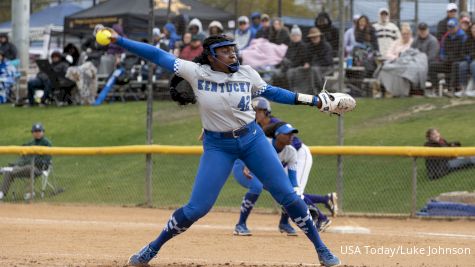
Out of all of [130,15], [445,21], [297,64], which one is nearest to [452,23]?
[445,21]

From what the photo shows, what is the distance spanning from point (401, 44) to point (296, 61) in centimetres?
194

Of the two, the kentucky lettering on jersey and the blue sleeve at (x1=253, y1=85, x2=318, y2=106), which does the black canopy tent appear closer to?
the blue sleeve at (x1=253, y1=85, x2=318, y2=106)

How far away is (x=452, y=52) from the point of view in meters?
16.4

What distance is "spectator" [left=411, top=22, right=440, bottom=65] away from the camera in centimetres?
1662

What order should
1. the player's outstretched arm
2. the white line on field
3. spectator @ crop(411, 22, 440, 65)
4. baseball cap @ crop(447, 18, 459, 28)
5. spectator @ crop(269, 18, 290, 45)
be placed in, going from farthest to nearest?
spectator @ crop(269, 18, 290, 45) → spectator @ crop(411, 22, 440, 65) → baseball cap @ crop(447, 18, 459, 28) → the white line on field → the player's outstretched arm

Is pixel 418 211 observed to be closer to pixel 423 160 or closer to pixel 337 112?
pixel 423 160

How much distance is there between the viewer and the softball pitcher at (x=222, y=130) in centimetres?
787

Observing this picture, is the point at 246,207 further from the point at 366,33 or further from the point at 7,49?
the point at 7,49

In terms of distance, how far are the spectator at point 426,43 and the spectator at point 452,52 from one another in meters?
0.10

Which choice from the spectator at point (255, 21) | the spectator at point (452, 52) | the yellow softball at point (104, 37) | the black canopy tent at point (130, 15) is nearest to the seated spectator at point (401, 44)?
the spectator at point (452, 52)

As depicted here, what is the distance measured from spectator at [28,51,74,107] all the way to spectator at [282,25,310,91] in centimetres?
530

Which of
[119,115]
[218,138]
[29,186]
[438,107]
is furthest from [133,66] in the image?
[218,138]

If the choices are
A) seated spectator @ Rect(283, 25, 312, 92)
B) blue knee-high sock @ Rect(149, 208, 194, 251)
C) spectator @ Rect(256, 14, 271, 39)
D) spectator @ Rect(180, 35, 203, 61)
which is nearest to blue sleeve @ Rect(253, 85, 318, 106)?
blue knee-high sock @ Rect(149, 208, 194, 251)

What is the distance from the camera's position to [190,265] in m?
8.55
